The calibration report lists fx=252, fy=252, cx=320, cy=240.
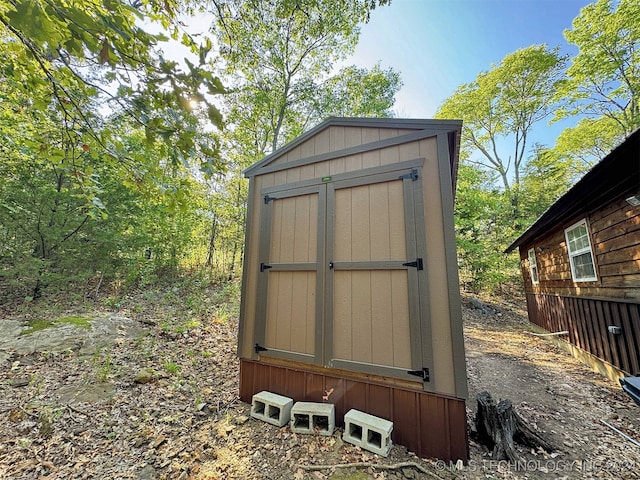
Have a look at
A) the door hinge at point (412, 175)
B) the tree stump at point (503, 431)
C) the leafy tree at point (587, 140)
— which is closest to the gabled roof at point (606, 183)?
the door hinge at point (412, 175)

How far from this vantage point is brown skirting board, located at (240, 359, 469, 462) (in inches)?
77.9

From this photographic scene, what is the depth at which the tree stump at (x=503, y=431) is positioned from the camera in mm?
2033

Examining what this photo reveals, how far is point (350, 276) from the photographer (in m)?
2.52

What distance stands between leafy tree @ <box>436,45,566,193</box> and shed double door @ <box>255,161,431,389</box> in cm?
1255

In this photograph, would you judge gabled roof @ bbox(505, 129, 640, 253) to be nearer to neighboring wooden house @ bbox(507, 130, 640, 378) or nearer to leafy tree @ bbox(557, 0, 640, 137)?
neighboring wooden house @ bbox(507, 130, 640, 378)

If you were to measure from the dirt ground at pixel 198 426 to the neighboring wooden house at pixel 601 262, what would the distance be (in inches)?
23.8

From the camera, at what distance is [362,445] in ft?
6.76

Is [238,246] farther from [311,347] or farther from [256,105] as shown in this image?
[311,347]

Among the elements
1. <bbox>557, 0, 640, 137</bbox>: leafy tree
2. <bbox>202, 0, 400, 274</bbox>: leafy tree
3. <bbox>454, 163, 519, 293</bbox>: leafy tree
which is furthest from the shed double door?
<bbox>557, 0, 640, 137</bbox>: leafy tree

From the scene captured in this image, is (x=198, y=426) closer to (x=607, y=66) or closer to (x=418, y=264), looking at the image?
(x=418, y=264)

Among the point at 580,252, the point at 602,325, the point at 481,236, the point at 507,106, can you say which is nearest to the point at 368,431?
the point at 602,325

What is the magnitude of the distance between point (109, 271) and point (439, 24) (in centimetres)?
820

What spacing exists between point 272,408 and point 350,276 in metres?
1.57

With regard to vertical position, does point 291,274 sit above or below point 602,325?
above
